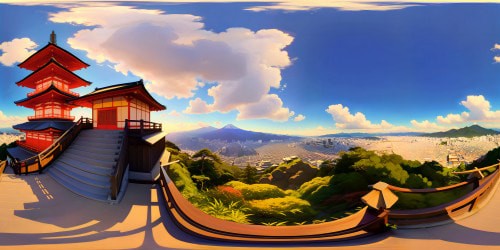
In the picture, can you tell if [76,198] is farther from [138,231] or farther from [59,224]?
[138,231]

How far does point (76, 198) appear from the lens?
2859mm

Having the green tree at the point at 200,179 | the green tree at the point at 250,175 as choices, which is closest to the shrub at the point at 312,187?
the green tree at the point at 250,175

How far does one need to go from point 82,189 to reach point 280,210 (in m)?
4.32

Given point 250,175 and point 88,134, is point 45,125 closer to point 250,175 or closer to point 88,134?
point 88,134

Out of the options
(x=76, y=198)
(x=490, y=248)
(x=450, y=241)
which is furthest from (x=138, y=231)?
(x=490, y=248)

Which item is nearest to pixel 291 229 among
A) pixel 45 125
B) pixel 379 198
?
pixel 379 198

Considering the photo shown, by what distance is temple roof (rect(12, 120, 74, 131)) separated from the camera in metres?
5.84

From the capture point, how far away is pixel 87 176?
Result: 131 inches

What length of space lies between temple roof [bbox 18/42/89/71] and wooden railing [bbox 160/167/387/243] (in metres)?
8.03

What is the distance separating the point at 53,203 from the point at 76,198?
0.26 meters

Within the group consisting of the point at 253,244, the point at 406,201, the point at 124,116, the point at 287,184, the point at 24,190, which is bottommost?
the point at 287,184

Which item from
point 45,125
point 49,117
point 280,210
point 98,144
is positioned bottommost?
point 280,210

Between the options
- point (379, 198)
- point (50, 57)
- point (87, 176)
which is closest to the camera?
point (379, 198)

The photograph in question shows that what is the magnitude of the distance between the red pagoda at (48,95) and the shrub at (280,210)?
732 cm
